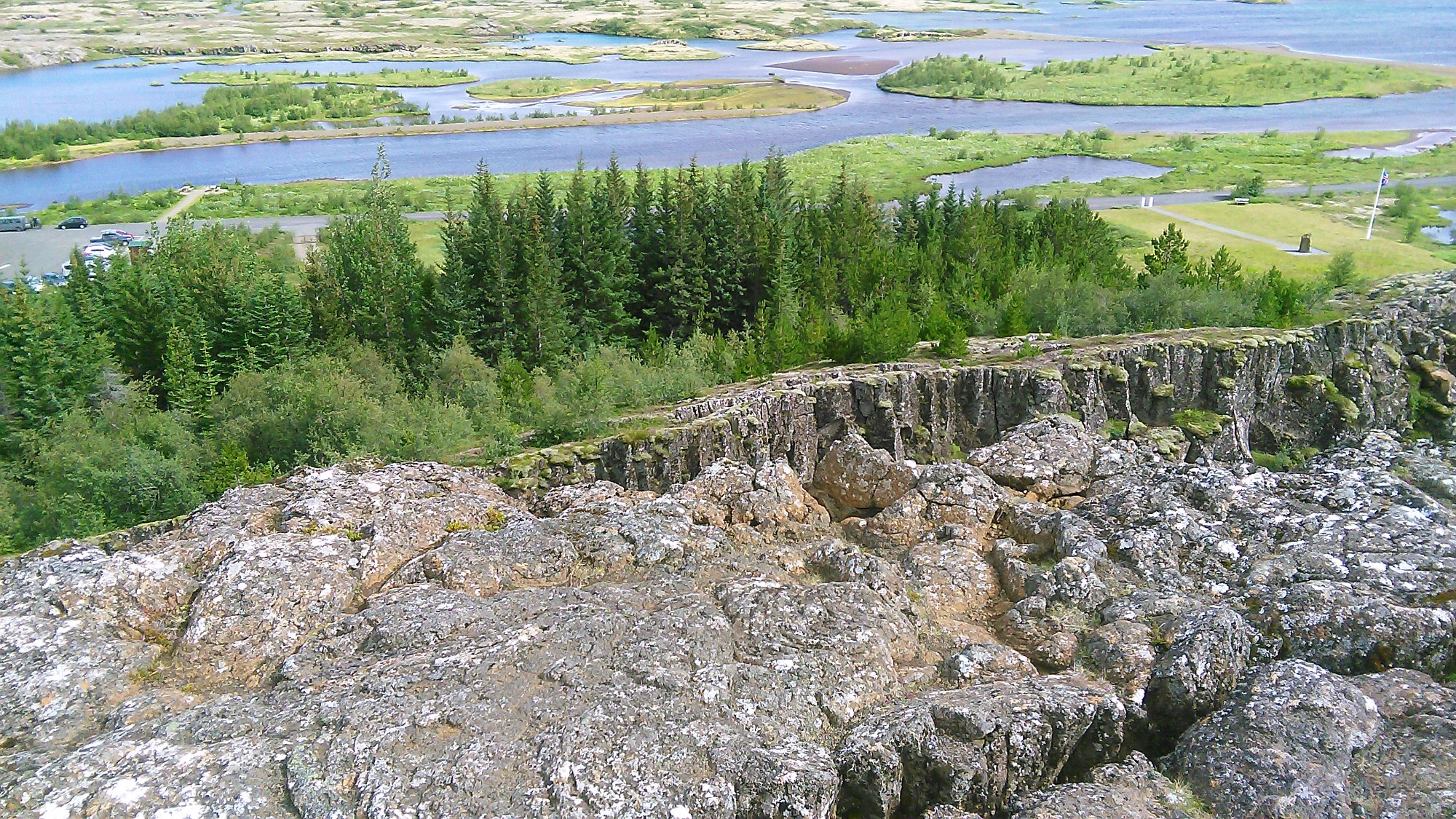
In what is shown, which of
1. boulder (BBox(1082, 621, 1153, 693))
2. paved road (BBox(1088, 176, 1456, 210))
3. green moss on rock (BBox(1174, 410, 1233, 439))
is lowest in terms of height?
paved road (BBox(1088, 176, 1456, 210))

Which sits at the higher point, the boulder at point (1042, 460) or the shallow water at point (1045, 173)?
the boulder at point (1042, 460)

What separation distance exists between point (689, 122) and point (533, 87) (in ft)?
105

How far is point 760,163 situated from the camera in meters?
94.8

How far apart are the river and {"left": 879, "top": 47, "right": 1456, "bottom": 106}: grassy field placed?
3.26m

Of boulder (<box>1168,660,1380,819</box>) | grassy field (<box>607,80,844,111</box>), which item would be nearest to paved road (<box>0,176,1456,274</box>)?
grassy field (<box>607,80,844,111</box>)

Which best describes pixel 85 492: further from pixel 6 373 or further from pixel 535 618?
pixel 535 618

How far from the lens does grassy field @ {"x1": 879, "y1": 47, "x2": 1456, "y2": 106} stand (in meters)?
137

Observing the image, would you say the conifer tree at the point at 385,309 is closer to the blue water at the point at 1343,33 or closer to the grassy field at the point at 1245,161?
the grassy field at the point at 1245,161

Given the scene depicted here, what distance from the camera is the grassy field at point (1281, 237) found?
212 ft

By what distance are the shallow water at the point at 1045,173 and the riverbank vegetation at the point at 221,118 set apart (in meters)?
73.0

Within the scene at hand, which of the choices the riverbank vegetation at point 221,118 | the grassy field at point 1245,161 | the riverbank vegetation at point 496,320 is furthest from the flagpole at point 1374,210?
the riverbank vegetation at point 221,118

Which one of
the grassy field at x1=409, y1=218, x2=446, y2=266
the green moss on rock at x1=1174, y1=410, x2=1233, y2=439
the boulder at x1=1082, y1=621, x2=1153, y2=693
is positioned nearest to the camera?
the boulder at x1=1082, y1=621, x2=1153, y2=693

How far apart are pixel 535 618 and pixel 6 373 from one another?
116ft

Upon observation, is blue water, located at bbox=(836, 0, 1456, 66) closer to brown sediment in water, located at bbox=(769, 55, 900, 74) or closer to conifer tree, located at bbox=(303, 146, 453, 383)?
brown sediment in water, located at bbox=(769, 55, 900, 74)
